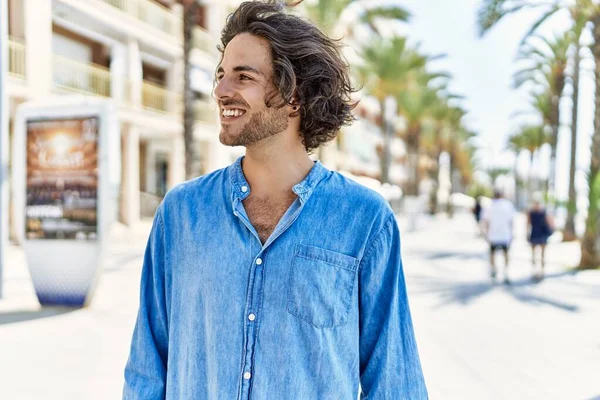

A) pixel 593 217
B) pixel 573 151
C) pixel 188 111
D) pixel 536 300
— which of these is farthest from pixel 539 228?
pixel 573 151

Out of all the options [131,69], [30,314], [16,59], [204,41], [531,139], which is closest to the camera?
[30,314]

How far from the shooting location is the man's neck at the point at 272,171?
1880 mm

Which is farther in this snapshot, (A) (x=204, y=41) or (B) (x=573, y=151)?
(A) (x=204, y=41)

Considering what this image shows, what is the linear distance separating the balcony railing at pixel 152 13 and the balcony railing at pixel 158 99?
87.8 inches

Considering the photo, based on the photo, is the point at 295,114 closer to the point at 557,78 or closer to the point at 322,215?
the point at 322,215

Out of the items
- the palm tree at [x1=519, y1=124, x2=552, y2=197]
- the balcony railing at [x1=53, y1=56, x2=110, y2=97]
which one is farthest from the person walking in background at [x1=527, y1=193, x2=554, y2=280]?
the palm tree at [x1=519, y1=124, x2=552, y2=197]

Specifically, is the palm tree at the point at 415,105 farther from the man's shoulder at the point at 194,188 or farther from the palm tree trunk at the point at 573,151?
the man's shoulder at the point at 194,188

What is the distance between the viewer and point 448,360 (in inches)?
243

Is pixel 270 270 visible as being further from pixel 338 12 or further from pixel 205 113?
pixel 205 113

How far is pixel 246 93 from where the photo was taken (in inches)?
73.5

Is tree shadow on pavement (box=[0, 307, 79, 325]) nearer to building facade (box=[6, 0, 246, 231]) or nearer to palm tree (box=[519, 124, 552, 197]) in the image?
building facade (box=[6, 0, 246, 231])

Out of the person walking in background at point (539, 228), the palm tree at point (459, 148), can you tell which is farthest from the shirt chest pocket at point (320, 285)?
the palm tree at point (459, 148)

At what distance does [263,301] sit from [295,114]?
595mm

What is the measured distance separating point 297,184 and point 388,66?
32.5 meters
